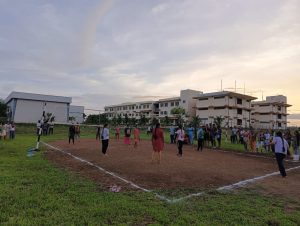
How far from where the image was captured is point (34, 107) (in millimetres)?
68062

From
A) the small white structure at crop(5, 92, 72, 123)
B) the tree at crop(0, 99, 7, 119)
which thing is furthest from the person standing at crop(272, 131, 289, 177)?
the tree at crop(0, 99, 7, 119)

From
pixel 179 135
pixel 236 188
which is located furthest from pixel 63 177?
pixel 179 135

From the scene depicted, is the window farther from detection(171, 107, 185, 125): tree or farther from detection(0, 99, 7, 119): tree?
detection(0, 99, 7, 119): tree

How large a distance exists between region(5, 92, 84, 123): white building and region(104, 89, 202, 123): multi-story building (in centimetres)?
3059

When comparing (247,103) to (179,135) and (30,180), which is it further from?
(30,180)

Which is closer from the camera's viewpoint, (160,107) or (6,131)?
(6,131)

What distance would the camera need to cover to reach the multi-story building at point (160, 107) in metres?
85.6

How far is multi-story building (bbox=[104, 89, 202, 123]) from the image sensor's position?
281 feet

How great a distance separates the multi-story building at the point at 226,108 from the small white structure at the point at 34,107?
1360 inches

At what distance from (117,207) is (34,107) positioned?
66969mm

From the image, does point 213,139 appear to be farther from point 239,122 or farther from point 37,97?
point 239,122

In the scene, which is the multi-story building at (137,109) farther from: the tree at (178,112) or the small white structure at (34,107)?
the small white structure at (34,107)

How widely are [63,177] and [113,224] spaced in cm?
440

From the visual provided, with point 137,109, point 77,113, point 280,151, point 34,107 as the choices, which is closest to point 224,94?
point 137,109
